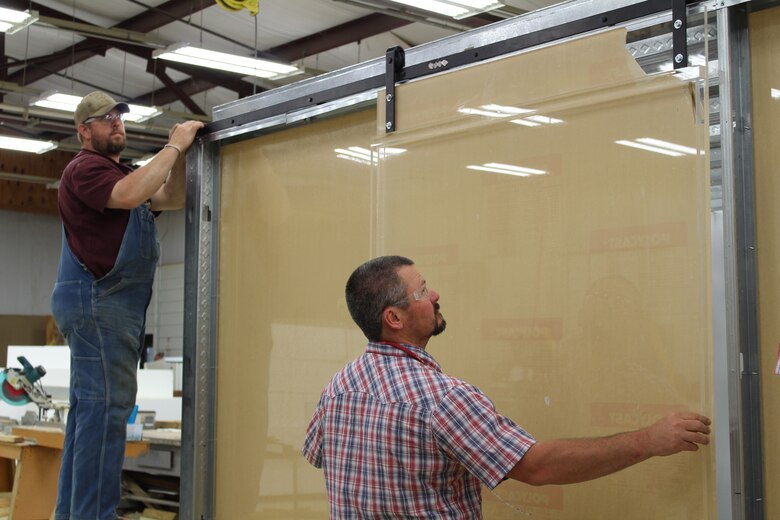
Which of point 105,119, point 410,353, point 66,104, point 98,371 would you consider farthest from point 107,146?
point 66,104

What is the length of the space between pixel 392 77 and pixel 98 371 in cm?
149

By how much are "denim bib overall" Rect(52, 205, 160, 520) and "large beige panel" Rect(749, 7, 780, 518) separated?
219cm

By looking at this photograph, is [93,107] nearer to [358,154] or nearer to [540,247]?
[358,154]

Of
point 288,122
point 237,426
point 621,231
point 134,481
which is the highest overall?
point 288,122

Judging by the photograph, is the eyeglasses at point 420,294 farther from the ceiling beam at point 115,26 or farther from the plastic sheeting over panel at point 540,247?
the ceiling beam at point 115,26

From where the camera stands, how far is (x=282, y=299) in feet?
10.8

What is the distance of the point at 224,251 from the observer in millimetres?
3543

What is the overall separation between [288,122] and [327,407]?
55.1 inches

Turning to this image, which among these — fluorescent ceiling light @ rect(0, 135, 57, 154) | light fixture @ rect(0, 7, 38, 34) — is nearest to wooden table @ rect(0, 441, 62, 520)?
light fixture @ rect(0, 7, 38, 34)

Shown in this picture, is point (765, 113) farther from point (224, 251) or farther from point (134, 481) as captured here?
point (134, 481)

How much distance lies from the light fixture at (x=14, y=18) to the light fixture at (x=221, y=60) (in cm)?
122

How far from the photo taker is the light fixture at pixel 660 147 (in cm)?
210

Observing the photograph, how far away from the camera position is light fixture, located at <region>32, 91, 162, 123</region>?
944 centimetres

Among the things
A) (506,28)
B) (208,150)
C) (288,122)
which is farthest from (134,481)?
(506,28)
